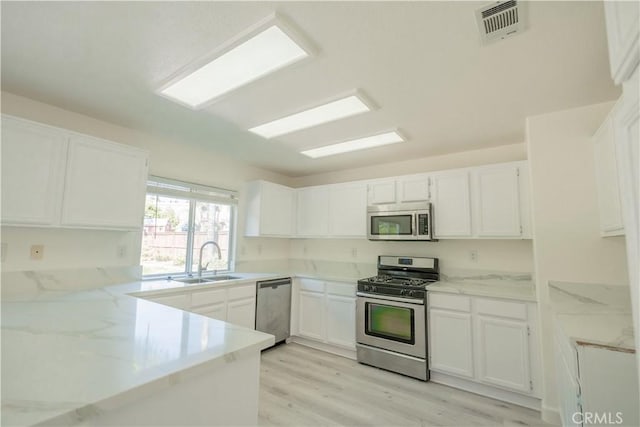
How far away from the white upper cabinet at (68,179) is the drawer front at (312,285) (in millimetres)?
2035

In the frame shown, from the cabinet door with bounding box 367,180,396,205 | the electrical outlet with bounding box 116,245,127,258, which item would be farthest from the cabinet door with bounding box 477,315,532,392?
the electrical outlet with bounding box 116,245,127,258

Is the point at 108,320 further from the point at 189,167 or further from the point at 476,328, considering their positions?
the point at 476,328

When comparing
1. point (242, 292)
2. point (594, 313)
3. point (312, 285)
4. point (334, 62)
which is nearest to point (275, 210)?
point (312, 285)

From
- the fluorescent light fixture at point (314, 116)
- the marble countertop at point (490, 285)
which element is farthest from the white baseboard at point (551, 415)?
the fluorescent light fixture at point (314, 116)

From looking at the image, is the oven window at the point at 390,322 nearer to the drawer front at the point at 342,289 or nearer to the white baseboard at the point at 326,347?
the drawer front at the point at 342,289

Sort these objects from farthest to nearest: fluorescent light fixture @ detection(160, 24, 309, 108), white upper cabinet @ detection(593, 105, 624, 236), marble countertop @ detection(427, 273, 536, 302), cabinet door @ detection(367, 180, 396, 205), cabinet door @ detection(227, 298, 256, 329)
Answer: cabinet door @ detection(367, 180, 396, 205) → cabinet door @ detection(227, 298, 256, 329) → marble countertop @ detection(427, 273, 536, 302) → white upper cabinet @ detection(593, 105, 624, 236) → fluorescent light fixture @ detection(160, 24, 309, 108)

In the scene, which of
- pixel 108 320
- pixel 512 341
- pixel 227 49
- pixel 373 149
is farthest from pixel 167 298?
pixel 512 341

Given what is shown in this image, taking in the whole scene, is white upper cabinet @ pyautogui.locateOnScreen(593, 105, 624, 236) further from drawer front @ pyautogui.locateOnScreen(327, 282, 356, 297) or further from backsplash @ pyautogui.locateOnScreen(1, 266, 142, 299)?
backsplash @ pyautogui.locateOnScreen(1, 266, 142, 299)

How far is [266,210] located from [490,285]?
2818 millimetres

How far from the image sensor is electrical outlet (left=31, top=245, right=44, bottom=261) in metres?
2.30

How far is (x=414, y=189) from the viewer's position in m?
3.46

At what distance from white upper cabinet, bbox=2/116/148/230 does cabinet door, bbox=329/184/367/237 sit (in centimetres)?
226

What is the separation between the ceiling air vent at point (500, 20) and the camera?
1.36 m

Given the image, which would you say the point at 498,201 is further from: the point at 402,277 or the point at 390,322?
the point at 390,322
